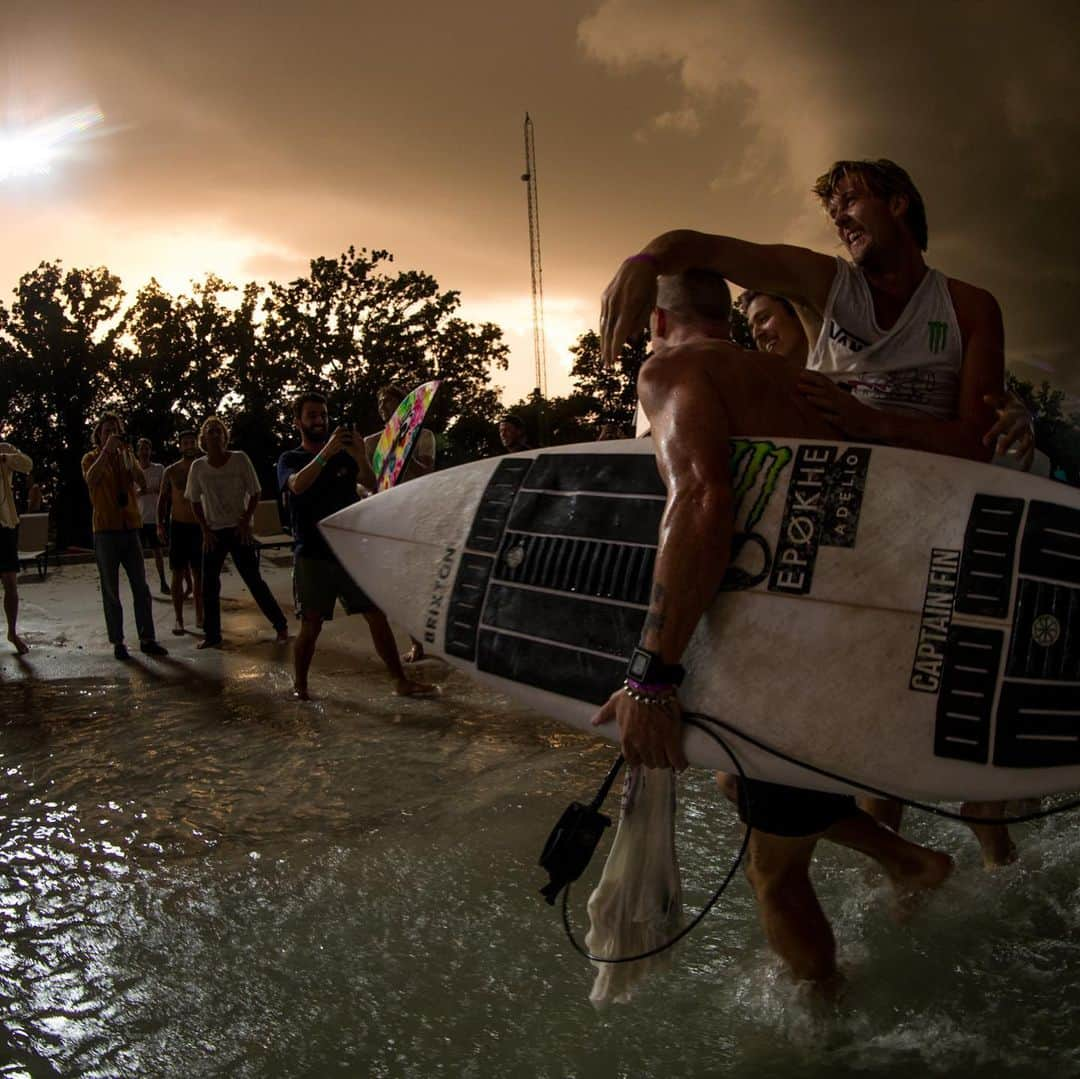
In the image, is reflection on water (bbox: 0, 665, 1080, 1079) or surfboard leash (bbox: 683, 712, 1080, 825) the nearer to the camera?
surfboard leash (bbox: 683, 712, 1080, 825)

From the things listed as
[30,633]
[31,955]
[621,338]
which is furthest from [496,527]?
[30,633]

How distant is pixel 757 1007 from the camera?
91.4 inches

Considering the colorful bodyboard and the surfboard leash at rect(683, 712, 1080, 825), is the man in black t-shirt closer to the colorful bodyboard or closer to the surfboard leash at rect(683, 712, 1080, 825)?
the colorful bodyboard

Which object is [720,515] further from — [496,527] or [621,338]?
[496,527]

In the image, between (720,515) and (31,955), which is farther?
(31,955)

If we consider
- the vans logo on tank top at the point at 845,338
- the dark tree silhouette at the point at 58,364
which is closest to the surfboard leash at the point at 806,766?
the vans logo on tank top at the point at 845,338

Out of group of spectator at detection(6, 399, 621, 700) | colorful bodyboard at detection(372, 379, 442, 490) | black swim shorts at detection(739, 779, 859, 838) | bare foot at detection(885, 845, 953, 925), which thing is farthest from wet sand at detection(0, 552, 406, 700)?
black swim shorts at detection(739, 779, 859, 838)

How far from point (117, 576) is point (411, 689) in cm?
291

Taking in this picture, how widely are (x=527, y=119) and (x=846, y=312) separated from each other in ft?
61.9

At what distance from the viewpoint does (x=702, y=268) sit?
227cm

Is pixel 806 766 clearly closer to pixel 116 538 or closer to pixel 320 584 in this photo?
pixel 320 584

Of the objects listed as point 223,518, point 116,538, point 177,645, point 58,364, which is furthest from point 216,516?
point 58,364

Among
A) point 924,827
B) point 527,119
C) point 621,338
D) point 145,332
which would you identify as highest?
point 527,119

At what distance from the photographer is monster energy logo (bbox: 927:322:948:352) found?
231cm
